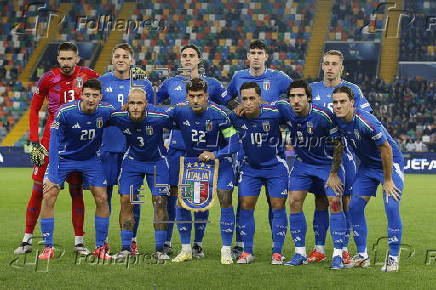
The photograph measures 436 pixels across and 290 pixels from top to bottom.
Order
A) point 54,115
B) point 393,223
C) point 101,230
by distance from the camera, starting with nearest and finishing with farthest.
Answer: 1. point 393,223
2. point 101,230
3. point 54,115

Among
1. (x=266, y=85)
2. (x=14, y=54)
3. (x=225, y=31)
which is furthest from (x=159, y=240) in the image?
(x=14, y=54)

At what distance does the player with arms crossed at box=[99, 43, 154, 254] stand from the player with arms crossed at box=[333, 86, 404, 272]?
260 cm

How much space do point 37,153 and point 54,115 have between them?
1.75ft

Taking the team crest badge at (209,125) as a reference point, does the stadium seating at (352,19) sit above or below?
above

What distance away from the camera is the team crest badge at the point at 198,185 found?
830 centimetres

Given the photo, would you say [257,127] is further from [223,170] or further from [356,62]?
[356,62]

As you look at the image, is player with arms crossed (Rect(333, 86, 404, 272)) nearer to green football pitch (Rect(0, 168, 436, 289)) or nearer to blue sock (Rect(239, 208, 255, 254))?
green football pitch (Rect(0, 168, 436, 289))

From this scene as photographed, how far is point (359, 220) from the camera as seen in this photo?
27.5 feet

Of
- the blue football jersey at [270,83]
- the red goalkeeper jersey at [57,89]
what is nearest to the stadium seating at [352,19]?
the blue football jersey at [270,83]

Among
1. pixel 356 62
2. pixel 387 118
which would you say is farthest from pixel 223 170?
pixel 356 62

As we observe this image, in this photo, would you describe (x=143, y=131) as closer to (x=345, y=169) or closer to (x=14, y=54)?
(x=345, y=169)

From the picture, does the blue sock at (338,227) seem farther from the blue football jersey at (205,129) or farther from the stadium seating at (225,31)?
the stadium seating at (225,31)

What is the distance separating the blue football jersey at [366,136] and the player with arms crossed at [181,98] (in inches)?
76.6

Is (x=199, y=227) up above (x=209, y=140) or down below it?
below
